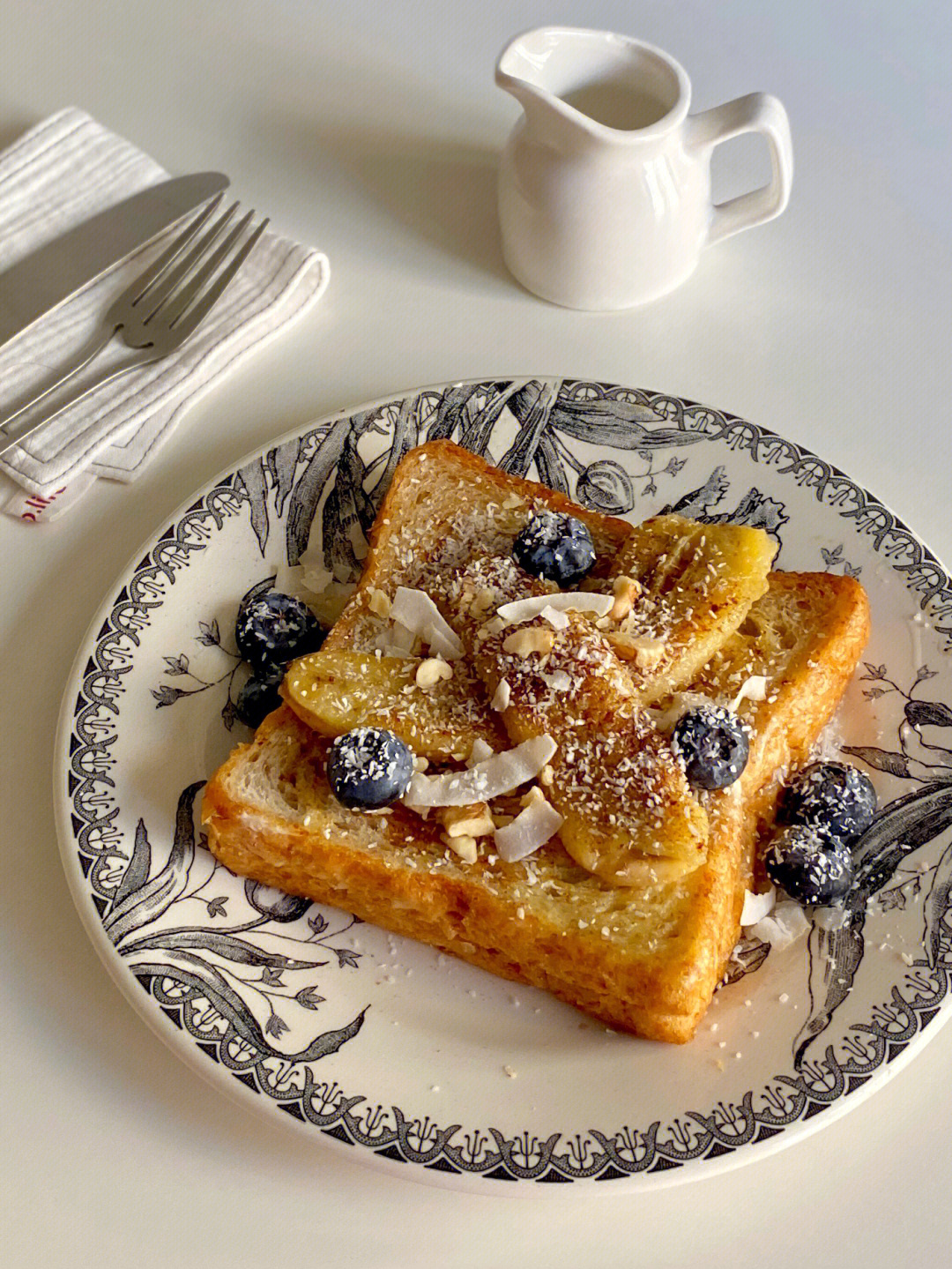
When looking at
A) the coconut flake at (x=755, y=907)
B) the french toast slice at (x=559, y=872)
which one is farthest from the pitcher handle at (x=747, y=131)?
the coconut flake at (x=755, y=907)

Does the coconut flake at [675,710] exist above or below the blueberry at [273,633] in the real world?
above

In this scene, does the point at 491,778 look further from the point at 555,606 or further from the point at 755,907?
the point at 755,907

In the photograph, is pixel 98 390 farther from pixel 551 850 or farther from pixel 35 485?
pixel 551 850

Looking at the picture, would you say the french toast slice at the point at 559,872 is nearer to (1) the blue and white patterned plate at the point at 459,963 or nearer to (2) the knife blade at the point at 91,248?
(1) the blue and white patterned plate at the point at 459,963

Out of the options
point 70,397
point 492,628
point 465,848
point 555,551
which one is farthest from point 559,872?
point 70,397

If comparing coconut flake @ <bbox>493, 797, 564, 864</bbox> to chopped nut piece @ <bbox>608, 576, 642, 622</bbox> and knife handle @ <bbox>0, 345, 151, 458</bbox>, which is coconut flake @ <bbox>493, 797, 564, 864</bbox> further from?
knife handle @ <bbox>0, 345, 151, 458</bbox>

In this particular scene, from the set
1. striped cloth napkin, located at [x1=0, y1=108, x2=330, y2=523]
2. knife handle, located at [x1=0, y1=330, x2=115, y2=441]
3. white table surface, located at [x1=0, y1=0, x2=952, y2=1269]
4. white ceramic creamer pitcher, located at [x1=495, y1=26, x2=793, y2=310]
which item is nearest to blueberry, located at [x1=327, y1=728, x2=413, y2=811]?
white table surface, located at [x1=0, y1=0, x2=952, y2=1269]

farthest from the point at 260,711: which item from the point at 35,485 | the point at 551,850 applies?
the point at 35,485
